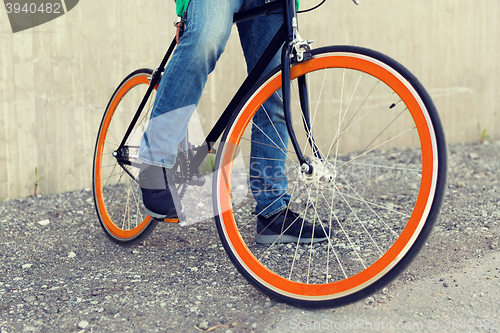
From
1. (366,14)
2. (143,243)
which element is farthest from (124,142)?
(366,14)

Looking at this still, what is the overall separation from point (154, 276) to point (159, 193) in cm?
33

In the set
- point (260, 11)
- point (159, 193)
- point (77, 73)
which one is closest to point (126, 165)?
point (159, 193)

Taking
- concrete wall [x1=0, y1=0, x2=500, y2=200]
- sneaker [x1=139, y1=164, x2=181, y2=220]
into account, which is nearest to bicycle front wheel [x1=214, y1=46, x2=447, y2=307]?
sneaker [x1=139, y1=164, x2=181, y2=220]

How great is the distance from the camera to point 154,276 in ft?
5.43

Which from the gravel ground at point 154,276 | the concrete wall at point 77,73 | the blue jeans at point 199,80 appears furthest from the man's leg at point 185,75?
the concrete wall at point 77,73

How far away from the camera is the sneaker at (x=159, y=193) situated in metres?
1.62

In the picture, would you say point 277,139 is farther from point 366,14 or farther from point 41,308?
point 366,14

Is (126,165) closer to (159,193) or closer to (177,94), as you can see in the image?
(159,193)

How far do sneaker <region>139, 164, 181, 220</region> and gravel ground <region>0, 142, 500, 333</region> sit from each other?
25 centimetres

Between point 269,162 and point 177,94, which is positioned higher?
point 177,94

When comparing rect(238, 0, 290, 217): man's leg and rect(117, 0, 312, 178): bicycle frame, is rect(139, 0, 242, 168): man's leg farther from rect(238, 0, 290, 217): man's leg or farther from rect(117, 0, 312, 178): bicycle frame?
rect(238, 0, 290, 217): man's leg

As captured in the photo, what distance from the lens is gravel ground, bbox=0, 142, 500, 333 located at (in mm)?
1334

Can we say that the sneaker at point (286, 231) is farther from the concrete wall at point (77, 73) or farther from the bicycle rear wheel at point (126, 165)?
the concrete wall at point (77, 73)

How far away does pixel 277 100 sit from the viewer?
1781mm
